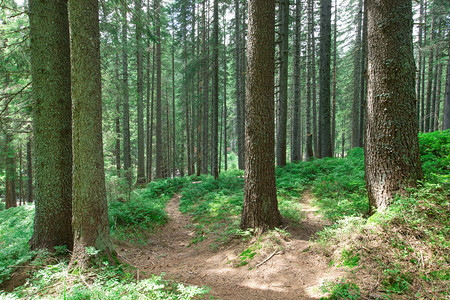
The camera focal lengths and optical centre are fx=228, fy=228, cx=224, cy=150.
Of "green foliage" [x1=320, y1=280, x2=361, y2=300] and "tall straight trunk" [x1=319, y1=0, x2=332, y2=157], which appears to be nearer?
"green foliage" [x1=320, y1=280, x2=361, y2=300]

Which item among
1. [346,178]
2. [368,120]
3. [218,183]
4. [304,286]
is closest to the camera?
[304,286]

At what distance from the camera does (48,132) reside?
174 inches

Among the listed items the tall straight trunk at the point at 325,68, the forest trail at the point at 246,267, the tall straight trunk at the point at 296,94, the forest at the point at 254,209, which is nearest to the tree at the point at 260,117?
the forest at the point at 254,209

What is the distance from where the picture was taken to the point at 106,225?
4059mm

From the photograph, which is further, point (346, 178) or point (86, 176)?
point (346, 178)

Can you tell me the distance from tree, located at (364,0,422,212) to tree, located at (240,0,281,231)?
1939 mm

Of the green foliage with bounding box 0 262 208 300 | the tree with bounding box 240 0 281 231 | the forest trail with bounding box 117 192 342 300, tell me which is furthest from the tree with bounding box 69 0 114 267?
the tree with bounding box 240 0 281 231

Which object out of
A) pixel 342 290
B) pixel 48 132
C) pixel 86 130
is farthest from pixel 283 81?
pixel 342 290

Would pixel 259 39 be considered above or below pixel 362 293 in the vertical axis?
above

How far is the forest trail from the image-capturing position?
338cm

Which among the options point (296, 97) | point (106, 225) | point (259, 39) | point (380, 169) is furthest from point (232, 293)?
point (296, 97)

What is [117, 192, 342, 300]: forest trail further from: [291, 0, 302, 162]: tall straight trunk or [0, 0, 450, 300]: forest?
[291, 0, 302, 162]: tall straight trunk

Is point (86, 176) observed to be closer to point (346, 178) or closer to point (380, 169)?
point (380, 169)

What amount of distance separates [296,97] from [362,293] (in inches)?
472
